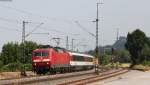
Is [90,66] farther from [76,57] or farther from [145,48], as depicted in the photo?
[145,48]

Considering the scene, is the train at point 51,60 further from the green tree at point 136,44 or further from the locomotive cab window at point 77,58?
the green tree at point 136,44

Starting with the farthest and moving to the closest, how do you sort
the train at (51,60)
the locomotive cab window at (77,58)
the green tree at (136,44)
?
the green tree at (136,44) → the locomotive cab window at (77,58) → the train at (51,60)

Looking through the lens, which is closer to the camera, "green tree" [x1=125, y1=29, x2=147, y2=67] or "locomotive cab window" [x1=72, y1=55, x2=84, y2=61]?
"locomotive cab window" [x1=72, y1=55, x2=84, y2=61]

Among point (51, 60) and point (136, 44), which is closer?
point (51, 60)

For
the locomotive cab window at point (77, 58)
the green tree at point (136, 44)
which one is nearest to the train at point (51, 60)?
the locomotive cab window at point (77, 58)

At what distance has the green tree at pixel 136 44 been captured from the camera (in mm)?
150500

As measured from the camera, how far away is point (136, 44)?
15250cm

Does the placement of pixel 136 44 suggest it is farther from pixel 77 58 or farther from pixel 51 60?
pixel 51 60

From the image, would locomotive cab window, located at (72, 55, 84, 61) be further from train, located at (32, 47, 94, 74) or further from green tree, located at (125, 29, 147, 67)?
green tree, located at (125, 29, 147, 67)

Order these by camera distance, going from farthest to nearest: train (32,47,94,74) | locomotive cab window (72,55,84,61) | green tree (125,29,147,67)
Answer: green tree (125,29,147,67) < locomotive cab window (72,55,84,61) < train (32,47,94,74)

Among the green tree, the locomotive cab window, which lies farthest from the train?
the green tree

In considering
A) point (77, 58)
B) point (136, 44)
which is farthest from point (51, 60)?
point (136, 44)

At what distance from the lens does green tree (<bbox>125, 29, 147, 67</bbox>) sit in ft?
494

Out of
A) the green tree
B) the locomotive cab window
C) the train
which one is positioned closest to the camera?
the train
